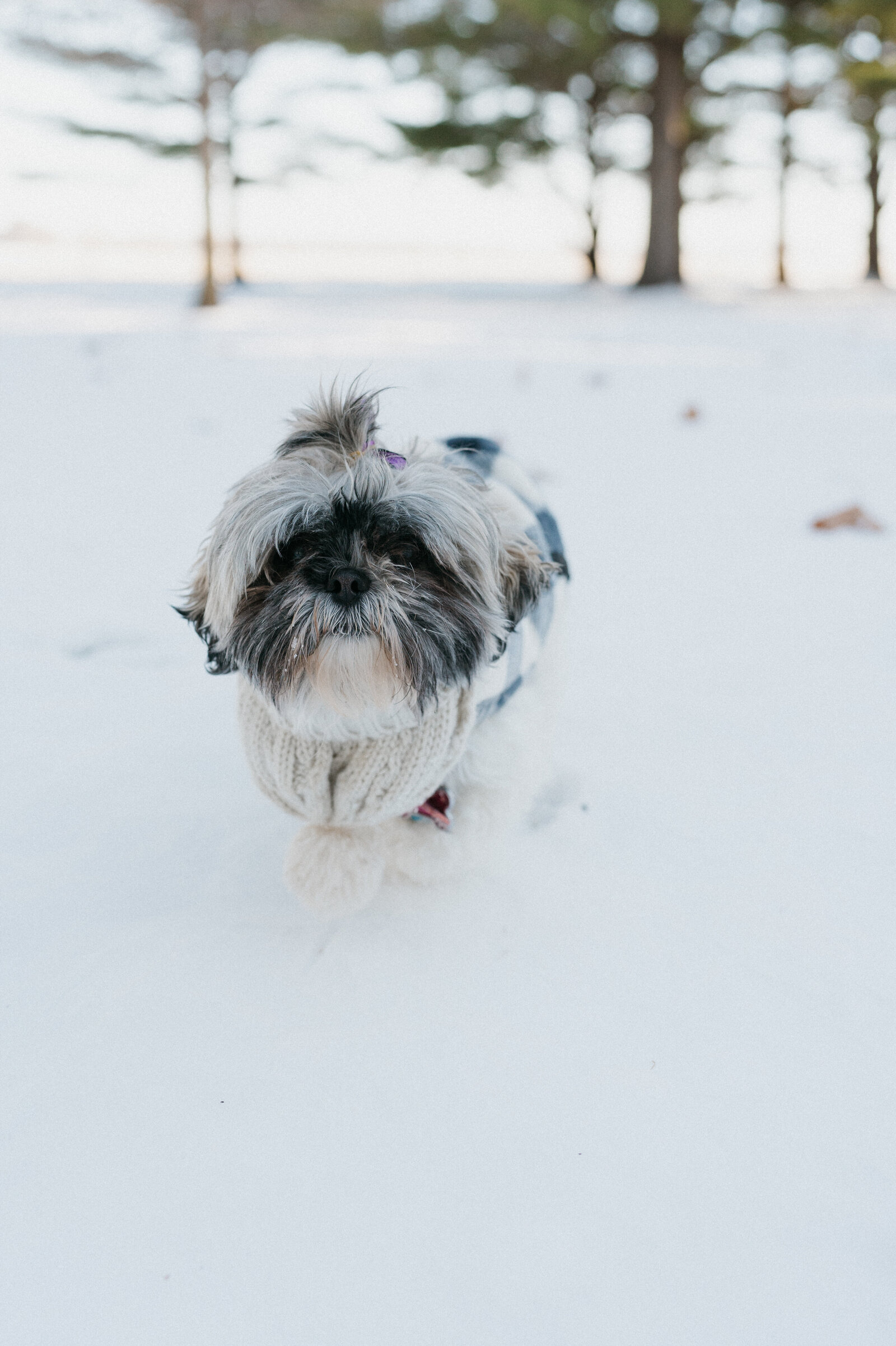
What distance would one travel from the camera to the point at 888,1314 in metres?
1.35

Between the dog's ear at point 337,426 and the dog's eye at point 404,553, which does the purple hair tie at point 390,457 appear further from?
the dog's eye at point 404,553

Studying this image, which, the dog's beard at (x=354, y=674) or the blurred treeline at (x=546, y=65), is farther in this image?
the blurred treeline at (x=546, y=65)

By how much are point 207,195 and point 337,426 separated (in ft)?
48.5

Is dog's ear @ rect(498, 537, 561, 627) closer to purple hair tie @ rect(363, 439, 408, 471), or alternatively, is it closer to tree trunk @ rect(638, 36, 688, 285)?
purple hair tie @ rect(363, 439, 408, 471)

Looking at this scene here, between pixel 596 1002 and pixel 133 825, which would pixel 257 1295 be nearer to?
pixel 596 1002

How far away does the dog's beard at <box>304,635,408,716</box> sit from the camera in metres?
1.65

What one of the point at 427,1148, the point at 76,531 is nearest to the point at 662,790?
the point at 427,1148

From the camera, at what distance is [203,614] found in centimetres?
194

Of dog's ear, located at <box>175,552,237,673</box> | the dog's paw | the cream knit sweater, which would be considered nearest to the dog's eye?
the cream knit sweater

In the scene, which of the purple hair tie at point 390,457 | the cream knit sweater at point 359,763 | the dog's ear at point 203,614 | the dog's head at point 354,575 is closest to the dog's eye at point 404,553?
the dog's head at point 354,575

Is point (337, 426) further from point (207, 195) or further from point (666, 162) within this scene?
point (666, 162)

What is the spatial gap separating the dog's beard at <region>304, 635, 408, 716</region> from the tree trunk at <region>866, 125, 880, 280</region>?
23.6 meters

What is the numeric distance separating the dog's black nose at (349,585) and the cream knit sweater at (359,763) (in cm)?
28

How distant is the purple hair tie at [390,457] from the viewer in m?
1.75
